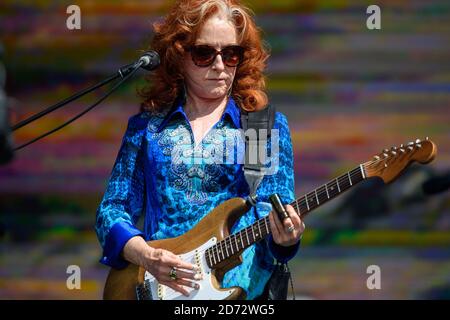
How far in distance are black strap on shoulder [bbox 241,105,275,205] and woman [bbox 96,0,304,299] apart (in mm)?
48

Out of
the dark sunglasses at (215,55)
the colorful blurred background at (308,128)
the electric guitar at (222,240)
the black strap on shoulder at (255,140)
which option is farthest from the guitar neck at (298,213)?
the colorful blurred background at (308,128)

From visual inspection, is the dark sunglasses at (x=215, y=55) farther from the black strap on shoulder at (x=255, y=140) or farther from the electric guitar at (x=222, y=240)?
the electric guitar at (x=222, y=240)

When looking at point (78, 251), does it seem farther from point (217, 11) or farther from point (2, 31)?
point (217, 11)

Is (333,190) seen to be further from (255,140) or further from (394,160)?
(255,140)

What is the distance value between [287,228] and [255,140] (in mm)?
392

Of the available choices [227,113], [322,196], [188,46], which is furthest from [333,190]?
[188,46]

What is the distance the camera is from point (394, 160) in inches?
134

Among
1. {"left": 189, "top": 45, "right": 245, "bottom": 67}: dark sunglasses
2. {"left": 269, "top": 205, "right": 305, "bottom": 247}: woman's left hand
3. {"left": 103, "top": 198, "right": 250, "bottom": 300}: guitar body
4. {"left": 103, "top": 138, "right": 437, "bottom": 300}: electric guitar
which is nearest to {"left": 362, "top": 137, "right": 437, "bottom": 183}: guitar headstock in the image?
{"left": 103, "top": 138, "right": 437, "bottom": 300}: electric guitar

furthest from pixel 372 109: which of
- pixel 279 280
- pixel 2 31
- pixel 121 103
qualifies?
pixel 2 31

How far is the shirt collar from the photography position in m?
3.71

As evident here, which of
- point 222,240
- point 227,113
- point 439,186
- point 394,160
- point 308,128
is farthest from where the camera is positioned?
point 308,128

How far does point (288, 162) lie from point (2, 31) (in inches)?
91.3

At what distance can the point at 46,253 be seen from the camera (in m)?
5.33

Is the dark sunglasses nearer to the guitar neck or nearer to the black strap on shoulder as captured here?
the black strap on shoulder
